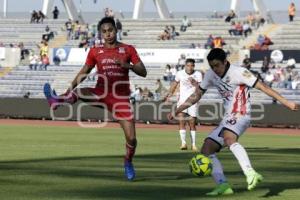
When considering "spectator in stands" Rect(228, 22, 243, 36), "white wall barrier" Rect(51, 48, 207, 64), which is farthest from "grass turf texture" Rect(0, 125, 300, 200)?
"spectator in stands" Rect(228, 22, 243, 36)

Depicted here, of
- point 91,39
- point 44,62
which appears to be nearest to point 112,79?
point 44,62

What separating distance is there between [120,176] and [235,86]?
3.21 metres

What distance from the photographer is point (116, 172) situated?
15320 mm

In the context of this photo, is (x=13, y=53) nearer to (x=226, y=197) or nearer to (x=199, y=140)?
(x=199, y=140)

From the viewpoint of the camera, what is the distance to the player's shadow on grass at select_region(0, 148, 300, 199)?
471 inches

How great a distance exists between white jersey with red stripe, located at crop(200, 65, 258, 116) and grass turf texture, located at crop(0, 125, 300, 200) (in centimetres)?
114

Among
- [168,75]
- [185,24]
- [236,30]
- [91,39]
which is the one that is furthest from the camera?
[185,24]

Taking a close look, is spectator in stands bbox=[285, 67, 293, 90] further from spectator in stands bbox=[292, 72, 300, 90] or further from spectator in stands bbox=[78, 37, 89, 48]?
spectator in stands bbox=[78, 37, 89, 48]

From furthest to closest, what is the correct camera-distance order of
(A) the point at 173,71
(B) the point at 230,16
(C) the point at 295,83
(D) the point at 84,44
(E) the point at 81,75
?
1. (B) the point at 230,16
2. (D) the point at 84,44
3. (A) the point at 173,71
4. (C) the point at 295,83
5. (E) the point at 81,75

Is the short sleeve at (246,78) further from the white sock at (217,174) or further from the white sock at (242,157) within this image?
the white sock at (217,174)

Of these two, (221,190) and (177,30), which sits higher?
(177,30)

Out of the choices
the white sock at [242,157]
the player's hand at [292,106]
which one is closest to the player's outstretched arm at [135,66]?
the white sock at [242,157]

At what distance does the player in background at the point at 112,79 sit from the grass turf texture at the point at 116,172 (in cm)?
100

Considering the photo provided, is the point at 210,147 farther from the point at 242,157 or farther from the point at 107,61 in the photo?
the point at 107,61
